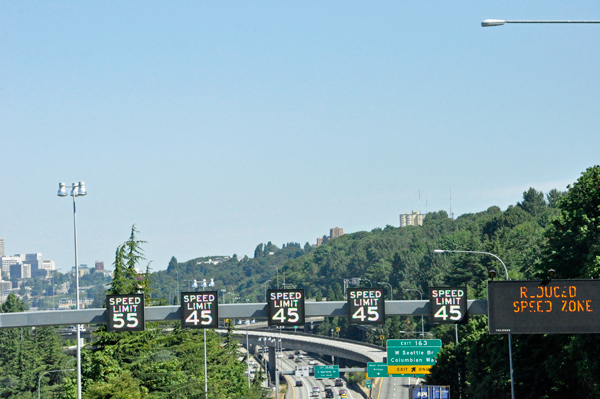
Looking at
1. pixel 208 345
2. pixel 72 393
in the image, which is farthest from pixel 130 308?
pixel 208 345

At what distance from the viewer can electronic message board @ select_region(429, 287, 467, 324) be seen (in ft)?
107

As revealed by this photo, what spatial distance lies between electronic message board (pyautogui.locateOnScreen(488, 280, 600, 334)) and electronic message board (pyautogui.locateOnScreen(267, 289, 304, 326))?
32.5ft

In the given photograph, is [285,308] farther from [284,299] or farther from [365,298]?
[365,298]

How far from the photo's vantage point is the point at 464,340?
58.0m

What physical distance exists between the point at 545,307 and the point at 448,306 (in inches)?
321

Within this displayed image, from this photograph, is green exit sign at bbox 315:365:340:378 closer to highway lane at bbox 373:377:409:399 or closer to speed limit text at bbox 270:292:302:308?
highway lane at bbox 373:377:409:399

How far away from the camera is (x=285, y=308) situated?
32938mm

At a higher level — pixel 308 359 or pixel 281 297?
pixel 281 297

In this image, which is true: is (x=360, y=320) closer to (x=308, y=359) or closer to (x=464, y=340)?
(x=464, y=340)

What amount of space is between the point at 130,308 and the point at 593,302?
18.9 meters

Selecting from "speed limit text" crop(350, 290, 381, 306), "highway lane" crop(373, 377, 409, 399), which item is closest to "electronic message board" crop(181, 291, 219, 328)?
"speed limit text" crop(350, 290, 381, 306)

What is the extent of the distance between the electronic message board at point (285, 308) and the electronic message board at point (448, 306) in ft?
18.9

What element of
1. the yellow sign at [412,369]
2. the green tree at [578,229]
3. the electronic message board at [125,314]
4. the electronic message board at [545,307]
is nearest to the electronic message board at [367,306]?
the electronic message board at [545,307]

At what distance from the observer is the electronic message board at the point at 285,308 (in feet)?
108
